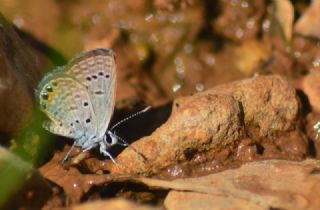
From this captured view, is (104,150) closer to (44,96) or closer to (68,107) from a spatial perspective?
(68,107)

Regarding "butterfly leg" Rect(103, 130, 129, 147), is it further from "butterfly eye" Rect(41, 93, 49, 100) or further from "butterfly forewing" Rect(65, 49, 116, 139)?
"butterfly eye" Rect(41, 93, 49, 100)

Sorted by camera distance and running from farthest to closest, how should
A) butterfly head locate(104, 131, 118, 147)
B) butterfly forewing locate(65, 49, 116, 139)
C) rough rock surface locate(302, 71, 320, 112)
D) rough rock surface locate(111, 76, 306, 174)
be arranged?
rough rock surface locate(302, 71, 320, 112) < butterfly head locate(104, 131, 118, 147) < butterfly forewing locate(65, 49, 116, 139) < rough rock surface locate(111, 76, 306, 174)

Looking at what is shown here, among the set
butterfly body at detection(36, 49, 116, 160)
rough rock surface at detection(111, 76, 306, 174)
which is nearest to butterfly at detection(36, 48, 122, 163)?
butterfly body at detection(36, 49, 116, 160)

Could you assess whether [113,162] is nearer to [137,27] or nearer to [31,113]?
[31,113]

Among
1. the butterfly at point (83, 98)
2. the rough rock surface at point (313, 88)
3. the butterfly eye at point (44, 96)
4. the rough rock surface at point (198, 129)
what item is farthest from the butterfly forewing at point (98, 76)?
the rough rock surface at point (313, 88)

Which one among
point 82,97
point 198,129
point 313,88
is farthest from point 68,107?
point 313,88

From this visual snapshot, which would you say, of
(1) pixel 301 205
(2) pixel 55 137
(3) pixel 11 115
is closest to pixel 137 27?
(2) pixel 55 137
